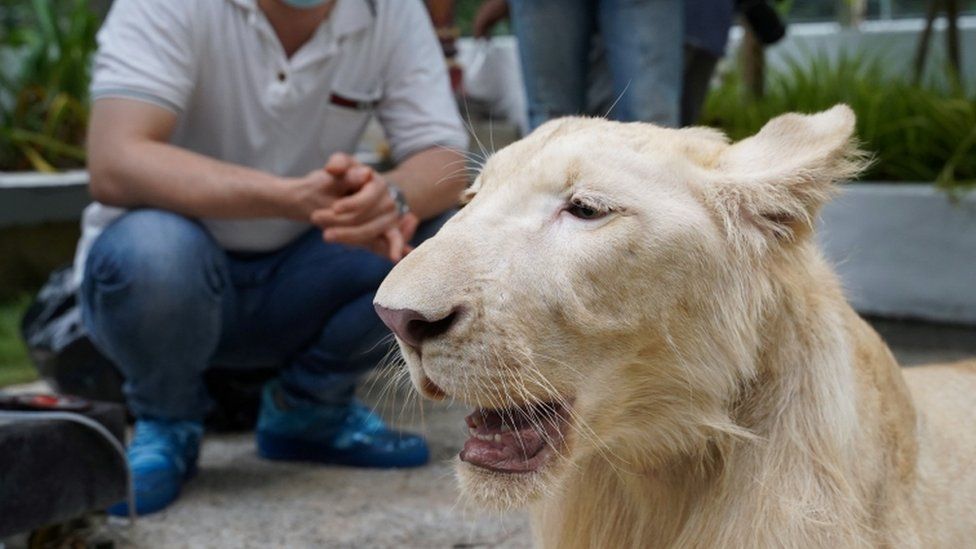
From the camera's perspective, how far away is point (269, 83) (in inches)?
132

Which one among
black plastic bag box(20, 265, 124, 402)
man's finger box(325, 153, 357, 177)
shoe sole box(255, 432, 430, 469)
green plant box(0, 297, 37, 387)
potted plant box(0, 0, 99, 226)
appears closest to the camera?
man's finger box(325, 153, 357, 177)

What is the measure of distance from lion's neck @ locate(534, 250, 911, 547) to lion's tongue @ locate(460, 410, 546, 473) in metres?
0.22

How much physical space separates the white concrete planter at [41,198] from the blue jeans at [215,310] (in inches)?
120

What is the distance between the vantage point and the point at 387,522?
3.08 meters

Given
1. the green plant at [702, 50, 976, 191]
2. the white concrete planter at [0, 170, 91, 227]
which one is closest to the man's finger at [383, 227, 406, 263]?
the green plant at [702, 50, 976, 191]

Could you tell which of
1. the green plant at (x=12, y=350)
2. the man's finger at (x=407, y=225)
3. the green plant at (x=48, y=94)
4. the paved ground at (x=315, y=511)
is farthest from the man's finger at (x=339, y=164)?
the green plant at (x=48, y=94)

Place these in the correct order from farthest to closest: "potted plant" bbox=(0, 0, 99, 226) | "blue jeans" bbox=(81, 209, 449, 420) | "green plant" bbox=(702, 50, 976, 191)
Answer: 1. "potted plant" bbox=(0, 0, 99, 226)
2. "green plant" bbox=(702, 50, 976, 191)
3. "blue jeans" bbox=(81, 209, 449, 420)

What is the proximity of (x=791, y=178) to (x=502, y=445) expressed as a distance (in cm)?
55

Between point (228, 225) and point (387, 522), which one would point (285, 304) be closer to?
point (228, 225)

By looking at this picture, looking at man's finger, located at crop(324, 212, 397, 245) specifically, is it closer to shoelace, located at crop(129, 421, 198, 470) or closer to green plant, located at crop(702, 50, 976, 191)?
shoelace, located at crop(129, 421, 198, 470)

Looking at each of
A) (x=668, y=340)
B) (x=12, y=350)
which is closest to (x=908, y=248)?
(x=12, y=350)

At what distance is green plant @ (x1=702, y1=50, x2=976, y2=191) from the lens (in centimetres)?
573

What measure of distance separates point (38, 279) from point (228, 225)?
348 cm

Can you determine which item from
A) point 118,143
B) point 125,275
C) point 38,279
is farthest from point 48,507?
point 38,279
